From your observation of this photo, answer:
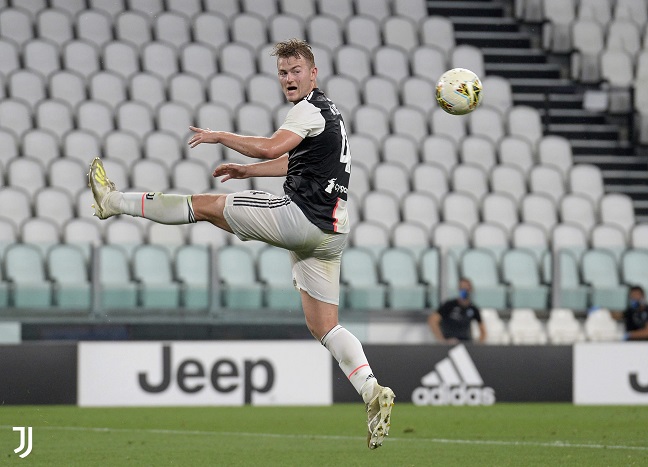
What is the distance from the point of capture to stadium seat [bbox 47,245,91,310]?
12711 millimetres

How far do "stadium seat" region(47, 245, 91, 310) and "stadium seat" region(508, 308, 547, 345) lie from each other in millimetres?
4760

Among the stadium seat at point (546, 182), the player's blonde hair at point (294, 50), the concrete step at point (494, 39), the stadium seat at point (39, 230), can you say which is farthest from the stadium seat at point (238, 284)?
the concrete step at point (494, 39)

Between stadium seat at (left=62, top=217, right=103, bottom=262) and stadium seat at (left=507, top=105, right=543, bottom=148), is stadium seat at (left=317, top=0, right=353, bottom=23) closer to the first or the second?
stadium seat at (left=507, top=105, right=543, bottom=148)

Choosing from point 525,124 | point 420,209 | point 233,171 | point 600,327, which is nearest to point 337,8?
point 525,124

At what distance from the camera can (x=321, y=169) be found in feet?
22.1

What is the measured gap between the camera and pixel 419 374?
13.5 meters

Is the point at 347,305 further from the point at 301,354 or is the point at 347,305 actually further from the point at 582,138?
the point at 582,138

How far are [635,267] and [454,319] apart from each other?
8.06ft

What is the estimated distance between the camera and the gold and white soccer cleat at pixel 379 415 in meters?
6.73

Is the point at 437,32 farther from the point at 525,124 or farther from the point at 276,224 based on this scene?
the point at 276,224

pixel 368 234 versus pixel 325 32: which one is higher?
pixel 325 32

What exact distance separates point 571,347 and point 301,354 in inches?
121

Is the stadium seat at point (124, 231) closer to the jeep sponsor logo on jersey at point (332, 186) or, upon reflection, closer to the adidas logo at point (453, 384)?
the adidas logo at point (453, 384)

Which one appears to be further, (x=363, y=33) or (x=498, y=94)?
(x=363, y=33)
